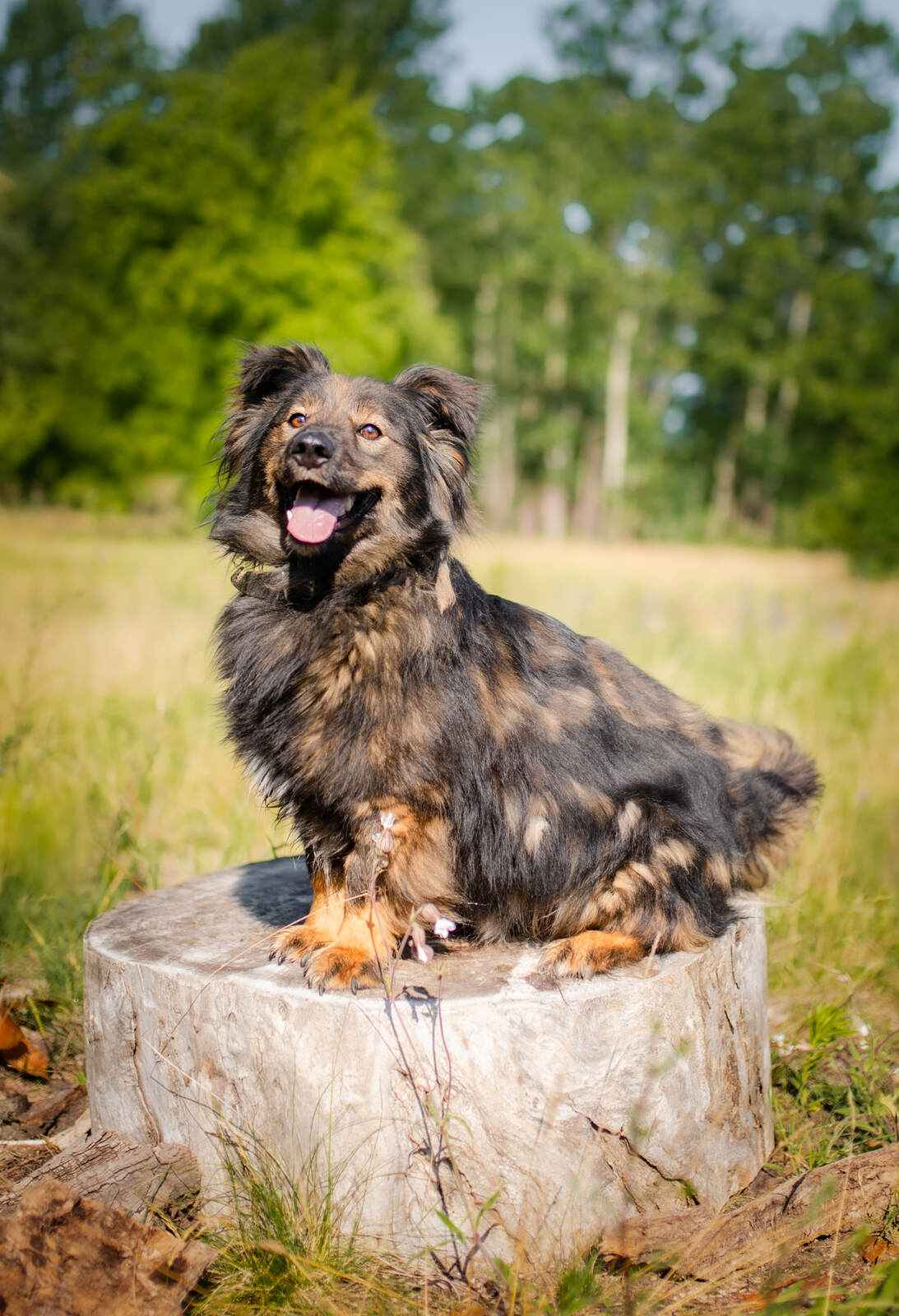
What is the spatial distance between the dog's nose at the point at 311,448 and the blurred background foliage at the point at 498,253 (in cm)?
1414

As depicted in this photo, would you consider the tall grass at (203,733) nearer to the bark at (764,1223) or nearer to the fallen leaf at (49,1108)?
the fallen leaf at (49,1108)

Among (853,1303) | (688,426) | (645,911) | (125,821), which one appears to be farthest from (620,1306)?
(688,426)

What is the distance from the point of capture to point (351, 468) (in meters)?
2.60

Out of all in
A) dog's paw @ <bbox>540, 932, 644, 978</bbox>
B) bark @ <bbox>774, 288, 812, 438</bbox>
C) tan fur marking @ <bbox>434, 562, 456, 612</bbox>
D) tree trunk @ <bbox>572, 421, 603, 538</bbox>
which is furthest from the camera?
tree trunk @ <bbox>572, 421, 603, 538</bbox>

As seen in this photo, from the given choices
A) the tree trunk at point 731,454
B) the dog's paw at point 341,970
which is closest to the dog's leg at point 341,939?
the dog's paw at point 341,970

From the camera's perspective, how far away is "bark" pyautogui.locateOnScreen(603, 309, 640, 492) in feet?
91.8

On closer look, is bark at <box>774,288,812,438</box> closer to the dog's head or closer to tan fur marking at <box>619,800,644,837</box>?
the dog's head

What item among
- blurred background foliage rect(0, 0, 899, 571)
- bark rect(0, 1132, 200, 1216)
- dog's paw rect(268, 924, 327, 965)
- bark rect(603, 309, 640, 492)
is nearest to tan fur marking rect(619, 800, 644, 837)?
dog's paw rect(268, 924, 327, 965)

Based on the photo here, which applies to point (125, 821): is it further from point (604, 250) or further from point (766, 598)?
point (604, 250)

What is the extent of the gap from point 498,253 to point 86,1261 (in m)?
29.6

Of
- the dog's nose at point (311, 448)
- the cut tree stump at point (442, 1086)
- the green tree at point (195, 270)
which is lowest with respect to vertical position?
the cut tree stump at point (442, 1086)

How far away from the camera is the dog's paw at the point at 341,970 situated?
7.69ft

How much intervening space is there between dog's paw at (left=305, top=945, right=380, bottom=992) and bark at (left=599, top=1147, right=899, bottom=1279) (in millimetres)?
768

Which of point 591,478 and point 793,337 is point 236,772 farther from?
point 793,337
